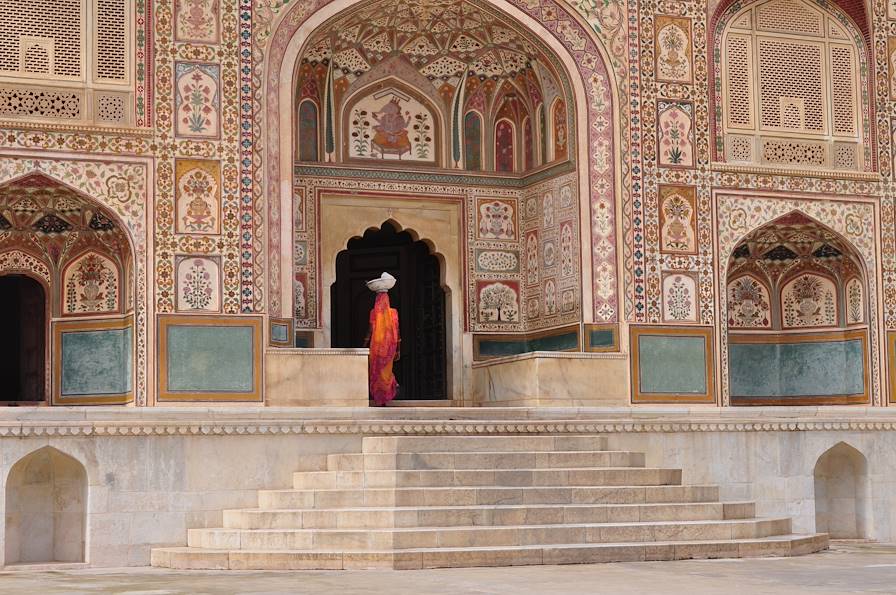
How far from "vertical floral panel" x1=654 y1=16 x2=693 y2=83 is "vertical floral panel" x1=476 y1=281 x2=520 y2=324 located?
2863 millimetres

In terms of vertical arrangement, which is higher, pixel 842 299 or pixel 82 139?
pixel 82 139

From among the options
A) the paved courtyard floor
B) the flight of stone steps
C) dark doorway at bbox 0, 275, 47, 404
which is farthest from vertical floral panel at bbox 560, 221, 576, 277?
dark doorway at bbox 0, 275, 47, 404

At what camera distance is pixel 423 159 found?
17.5 meters

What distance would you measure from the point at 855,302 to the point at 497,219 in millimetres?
4081

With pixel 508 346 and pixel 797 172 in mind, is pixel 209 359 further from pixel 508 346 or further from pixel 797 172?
pixel 797 172

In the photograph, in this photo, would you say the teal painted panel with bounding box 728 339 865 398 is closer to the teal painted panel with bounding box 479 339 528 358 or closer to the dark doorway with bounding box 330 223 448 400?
the teal painted panel with bounding box 479 339 528 358

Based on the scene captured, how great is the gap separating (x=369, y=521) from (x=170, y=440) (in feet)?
7.12

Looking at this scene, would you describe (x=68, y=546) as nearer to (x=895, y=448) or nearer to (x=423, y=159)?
(x=423, y=159)

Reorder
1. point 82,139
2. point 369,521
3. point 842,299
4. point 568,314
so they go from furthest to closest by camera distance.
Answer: point 842,299
point 568,314
point 82,139
point 369,521

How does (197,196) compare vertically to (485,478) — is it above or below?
above

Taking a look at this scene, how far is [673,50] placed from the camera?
1669 cm

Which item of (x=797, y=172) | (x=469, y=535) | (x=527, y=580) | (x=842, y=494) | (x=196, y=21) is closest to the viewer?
(x=527, y=580)

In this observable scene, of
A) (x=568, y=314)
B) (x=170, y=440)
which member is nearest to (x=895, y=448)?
(x=568, y=314)

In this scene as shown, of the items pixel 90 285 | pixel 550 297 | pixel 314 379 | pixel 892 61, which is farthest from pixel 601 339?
pixel 90 285
